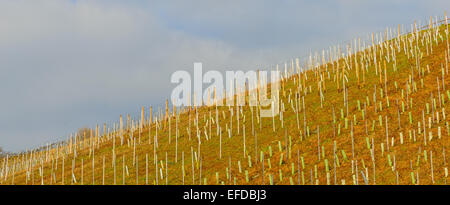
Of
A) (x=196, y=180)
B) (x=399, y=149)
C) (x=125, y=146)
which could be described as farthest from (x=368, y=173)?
(x=125, y=146)

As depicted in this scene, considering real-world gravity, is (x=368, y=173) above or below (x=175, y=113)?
below

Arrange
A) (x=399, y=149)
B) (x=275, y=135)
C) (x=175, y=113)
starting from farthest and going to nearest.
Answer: (x=175, y=113) < (x=275, y=135) < (x=399, y=149)

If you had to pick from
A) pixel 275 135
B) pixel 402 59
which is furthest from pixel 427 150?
pixel 402 59

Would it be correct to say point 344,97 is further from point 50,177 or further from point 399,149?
point 50,177

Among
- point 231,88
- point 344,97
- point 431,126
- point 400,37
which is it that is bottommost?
point 431,126

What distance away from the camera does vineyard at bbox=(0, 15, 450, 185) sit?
39.6 ft

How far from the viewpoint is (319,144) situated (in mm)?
14430

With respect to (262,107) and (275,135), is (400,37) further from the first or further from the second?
(275,135)

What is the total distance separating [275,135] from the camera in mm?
16719

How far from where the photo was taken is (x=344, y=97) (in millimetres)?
18500

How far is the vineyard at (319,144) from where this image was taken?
476 inches

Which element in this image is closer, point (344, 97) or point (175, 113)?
point (344, 97)

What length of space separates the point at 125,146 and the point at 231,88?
22.4ft

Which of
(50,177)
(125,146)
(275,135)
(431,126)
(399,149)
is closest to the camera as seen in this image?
(399,149)
